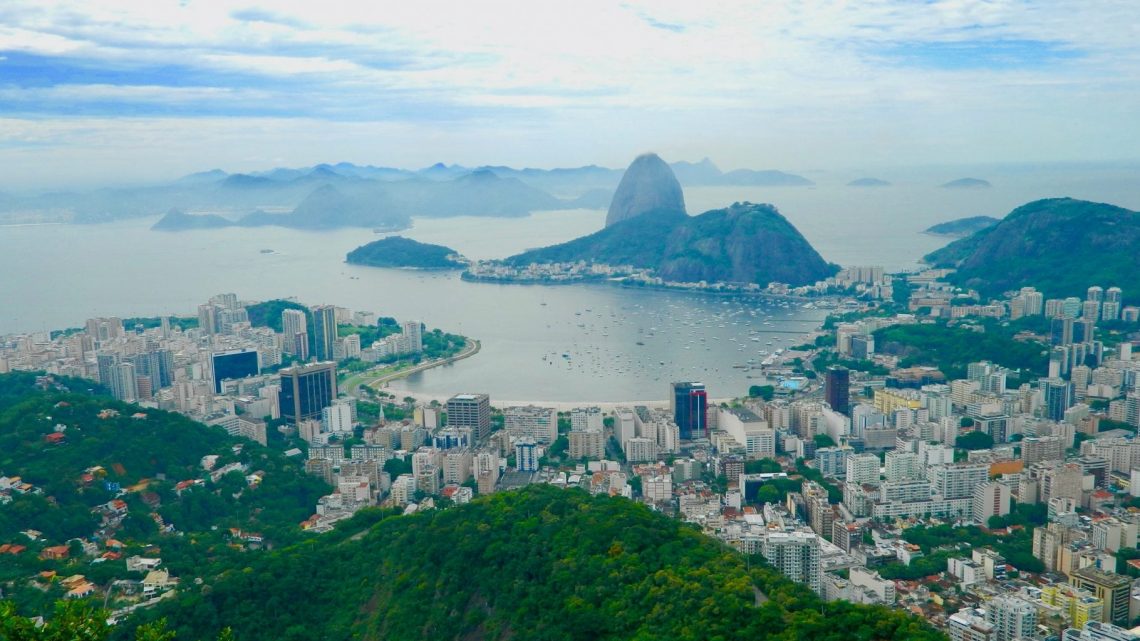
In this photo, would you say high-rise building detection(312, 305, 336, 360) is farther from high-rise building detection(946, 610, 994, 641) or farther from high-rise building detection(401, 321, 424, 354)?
high-rise building detection(946, 610, 994, 641)

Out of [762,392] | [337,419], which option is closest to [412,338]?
[337,419]

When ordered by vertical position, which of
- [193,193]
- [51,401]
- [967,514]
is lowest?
[967,514]

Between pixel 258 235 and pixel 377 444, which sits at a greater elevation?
pixel 258 235

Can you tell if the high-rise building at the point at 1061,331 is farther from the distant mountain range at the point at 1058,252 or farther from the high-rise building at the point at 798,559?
the high-rise building at the point at 798,559

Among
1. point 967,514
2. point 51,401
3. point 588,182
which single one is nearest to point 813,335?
point 967,514

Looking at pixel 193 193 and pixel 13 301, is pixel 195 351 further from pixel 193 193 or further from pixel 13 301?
pixel 193 193

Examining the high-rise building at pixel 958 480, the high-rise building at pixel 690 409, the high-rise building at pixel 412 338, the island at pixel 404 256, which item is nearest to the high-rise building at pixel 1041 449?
the high-rise building at pixel 958 480

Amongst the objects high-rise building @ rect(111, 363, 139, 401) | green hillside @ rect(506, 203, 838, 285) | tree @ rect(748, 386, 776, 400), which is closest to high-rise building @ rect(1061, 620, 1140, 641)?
tree @ rect(748, 386, 776, 400)
